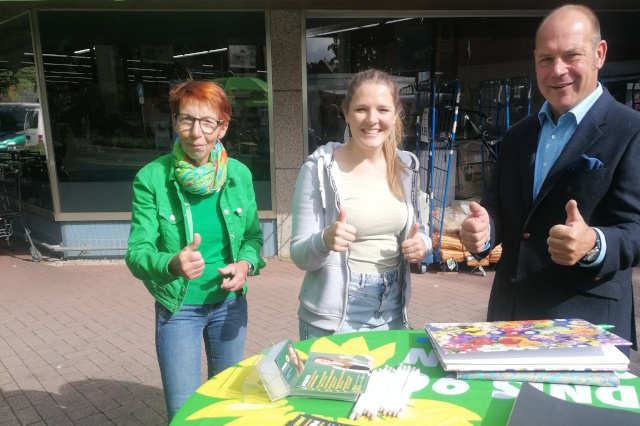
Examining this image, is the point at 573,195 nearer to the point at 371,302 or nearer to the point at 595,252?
the point at 595,252

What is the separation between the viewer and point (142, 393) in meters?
3.23

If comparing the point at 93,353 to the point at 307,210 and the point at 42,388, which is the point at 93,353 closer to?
the point at 42,388

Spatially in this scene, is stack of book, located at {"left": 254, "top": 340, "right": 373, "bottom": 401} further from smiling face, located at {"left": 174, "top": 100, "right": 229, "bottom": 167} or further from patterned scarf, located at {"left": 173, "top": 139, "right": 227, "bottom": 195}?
smiling face, located at {"left": 174, "top": 100, "right": 229, "bottom": 167}

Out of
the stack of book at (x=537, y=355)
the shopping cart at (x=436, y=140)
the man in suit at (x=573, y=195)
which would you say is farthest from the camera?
the shopping cart at (x=436, y=140)

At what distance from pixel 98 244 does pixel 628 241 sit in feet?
19.8

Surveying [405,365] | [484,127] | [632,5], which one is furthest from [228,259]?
[632,5]

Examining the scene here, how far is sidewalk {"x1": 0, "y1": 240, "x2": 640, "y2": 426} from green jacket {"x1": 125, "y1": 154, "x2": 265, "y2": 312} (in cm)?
139

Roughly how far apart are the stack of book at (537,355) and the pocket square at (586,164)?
52 centimetres

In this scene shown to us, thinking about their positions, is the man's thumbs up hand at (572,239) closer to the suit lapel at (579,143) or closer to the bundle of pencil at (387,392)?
the suit lapel at (579,143)

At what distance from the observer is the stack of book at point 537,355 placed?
131 cm

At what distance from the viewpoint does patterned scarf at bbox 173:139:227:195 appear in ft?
6.33

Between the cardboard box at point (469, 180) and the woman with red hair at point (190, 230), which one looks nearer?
the woman with red hair at point (190, 230)

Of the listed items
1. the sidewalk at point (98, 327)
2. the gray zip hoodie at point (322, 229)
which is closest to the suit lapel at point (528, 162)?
the gray zip hoodie at point (322, 229)

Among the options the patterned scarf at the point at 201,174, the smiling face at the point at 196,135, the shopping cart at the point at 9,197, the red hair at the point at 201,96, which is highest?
the red hair at the point at 201,96
